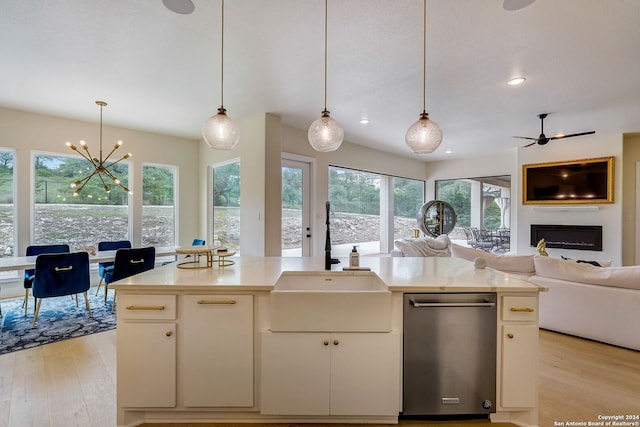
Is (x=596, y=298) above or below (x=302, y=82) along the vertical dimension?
below

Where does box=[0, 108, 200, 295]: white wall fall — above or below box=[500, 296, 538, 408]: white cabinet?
above

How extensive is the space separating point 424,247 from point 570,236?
3219mm

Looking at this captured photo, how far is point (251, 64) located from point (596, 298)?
149 inches

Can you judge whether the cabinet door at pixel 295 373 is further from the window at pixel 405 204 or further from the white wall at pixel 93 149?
the window at pixel 405 204

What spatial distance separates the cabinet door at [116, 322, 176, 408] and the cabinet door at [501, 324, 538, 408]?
5.85ft

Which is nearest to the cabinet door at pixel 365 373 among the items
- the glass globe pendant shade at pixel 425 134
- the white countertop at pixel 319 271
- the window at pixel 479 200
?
the white countertop at pixel 319 271

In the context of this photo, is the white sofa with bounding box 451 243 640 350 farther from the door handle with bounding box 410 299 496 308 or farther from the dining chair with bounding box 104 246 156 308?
the dining chair with bounding box 104 246 156 308

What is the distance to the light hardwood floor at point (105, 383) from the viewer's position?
1.77m

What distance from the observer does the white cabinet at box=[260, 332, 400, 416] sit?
5.15 feet

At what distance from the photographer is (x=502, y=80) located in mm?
3039

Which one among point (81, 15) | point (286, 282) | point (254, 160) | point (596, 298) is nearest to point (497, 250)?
point (596, 298)

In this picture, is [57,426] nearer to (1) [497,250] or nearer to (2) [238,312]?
(2) [238,312]

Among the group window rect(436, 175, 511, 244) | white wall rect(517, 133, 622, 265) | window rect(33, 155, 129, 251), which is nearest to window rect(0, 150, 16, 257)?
window rect(33, 155, 129, 251)

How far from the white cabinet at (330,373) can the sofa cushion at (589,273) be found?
92.0 inches
